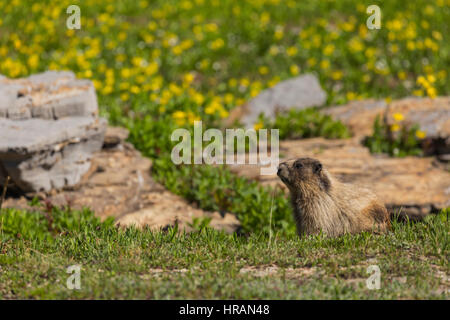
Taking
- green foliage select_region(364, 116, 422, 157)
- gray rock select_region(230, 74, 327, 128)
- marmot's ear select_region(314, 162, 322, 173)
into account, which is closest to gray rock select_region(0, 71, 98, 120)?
gray rock select_region(230, 74, 327, 128)

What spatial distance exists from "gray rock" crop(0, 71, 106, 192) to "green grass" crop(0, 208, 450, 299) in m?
2.41

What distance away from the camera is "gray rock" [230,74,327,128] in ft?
44.5

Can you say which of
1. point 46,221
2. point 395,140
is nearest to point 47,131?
point 46,221

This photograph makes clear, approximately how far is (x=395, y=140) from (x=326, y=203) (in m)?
4.79

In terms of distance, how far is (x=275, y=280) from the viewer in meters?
5.69

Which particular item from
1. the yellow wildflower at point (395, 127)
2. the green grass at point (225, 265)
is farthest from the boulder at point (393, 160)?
the green grass at point (225, 265)

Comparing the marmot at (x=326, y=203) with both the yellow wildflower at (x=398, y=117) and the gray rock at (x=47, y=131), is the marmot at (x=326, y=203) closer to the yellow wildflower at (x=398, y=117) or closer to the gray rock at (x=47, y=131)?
the gray rock at (x=47, y=131)

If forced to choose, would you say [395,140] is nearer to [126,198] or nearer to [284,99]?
[284,99]

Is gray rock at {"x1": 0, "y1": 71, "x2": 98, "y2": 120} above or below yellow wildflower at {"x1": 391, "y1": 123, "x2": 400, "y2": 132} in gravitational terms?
above

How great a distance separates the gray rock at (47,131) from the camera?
9.25m

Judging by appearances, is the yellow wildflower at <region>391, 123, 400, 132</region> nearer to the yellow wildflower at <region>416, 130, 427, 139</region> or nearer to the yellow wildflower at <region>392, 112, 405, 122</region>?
the yellow wildflower at <region>392, 112, 405, 122</region>

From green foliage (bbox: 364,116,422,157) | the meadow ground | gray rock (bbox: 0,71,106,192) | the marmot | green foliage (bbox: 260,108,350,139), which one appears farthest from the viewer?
green foliage (bbox: 260,108,350,139)

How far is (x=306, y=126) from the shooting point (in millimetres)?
12672

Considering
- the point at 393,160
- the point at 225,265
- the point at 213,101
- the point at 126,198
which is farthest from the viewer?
the point at 213,101
